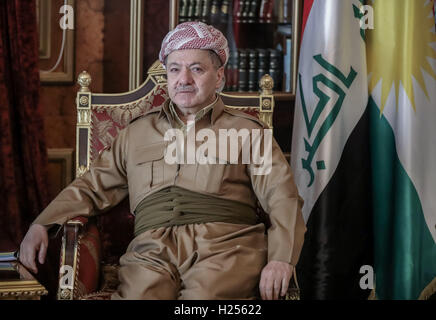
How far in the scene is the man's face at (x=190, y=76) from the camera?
2.45 m

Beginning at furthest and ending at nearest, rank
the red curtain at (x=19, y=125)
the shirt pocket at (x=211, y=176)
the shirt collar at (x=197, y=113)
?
the red curtain at (x=19, y=125) → the shirt collar at (x=197, y=113) → the shirt pocket at (x=211, y=176)

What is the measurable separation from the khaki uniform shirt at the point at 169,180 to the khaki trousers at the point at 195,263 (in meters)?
0.10

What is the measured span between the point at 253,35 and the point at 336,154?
1.43 meters

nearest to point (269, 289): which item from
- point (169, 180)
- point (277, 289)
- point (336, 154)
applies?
point (277, 289)

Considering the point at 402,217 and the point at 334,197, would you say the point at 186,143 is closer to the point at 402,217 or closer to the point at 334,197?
the point at 334,197

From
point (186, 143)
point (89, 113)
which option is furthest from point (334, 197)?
point (89, 113)

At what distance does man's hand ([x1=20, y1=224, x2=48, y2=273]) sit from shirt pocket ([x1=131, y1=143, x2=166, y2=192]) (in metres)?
0.43

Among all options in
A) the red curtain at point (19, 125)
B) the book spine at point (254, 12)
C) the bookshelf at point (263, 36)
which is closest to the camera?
the red curtain at point (19, 125)

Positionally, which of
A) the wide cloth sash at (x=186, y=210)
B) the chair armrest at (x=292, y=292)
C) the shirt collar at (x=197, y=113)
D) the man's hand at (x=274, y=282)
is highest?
the shirt collar at (x=197, y=113)

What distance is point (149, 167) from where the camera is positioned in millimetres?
2510

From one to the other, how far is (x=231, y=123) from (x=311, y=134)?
0.73 metres

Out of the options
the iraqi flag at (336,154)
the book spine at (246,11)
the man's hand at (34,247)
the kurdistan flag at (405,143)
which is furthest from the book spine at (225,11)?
the man's hand at (34,247)

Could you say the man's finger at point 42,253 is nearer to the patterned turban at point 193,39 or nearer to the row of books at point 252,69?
the patterned turban at point 193,39

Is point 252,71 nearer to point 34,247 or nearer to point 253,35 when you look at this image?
point 253,35
